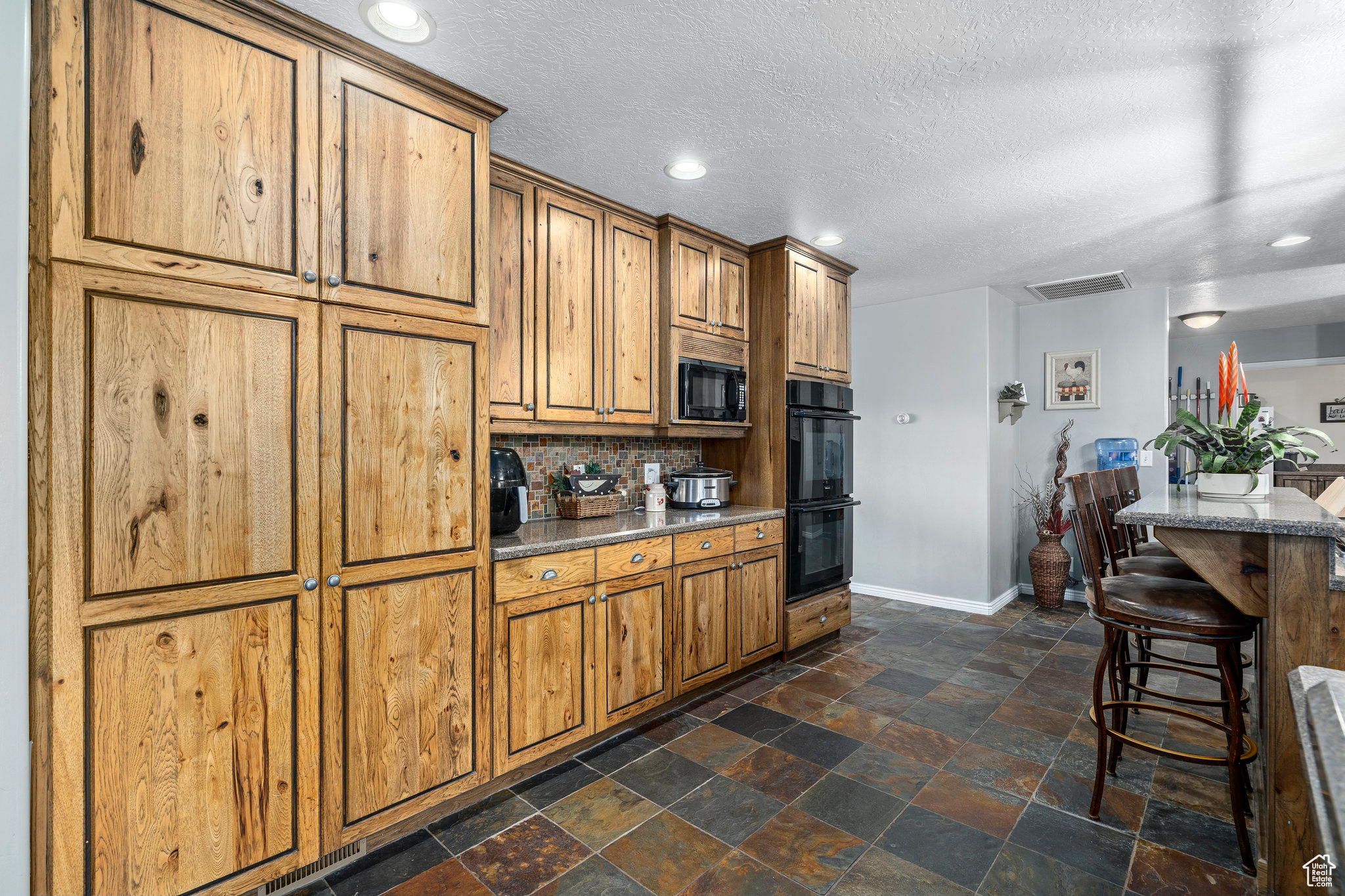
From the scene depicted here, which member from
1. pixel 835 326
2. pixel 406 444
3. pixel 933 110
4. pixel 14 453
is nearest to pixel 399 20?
pixel 406 444

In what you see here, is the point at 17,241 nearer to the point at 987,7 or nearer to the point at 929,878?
the point at 987,7

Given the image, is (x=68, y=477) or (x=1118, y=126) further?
(x=1118, y=126)

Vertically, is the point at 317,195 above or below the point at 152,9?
below

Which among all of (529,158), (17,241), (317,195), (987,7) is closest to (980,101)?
(987,7)

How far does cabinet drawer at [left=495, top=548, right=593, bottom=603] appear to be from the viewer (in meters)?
2.15

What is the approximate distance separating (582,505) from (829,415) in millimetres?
1648

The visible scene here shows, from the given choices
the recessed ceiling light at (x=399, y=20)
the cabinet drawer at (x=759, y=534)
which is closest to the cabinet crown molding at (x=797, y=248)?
the cabinet drawer at (x=759, y=534)

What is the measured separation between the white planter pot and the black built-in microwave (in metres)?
2.01

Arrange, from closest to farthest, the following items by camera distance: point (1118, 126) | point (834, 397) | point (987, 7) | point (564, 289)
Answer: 1. point (987, 7)
2. point (1118, 126)
3. point (564, 289)
4. point (834, 397)

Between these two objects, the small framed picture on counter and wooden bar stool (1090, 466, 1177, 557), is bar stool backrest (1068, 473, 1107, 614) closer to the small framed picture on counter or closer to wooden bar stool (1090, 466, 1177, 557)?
wooden bar stool (1090, 466, 1177, 557)

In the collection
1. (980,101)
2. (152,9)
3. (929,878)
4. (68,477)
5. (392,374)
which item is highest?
(980,101)

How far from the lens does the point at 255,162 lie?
161 cm

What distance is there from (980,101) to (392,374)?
2.13 m

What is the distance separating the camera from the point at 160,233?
1466 millimetres
